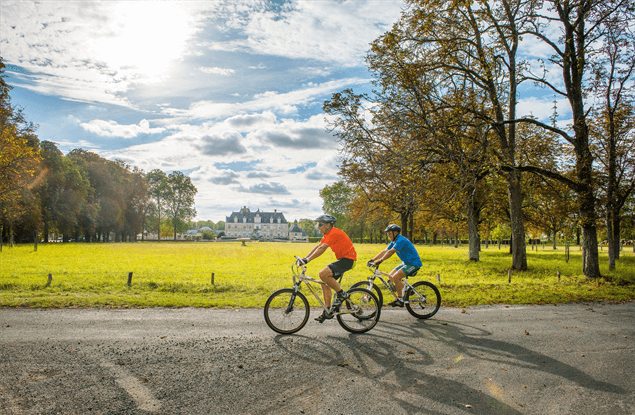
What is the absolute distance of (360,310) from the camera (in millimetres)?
6914

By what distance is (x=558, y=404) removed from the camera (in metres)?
4.14

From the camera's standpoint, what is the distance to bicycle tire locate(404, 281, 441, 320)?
Result: 313 inches

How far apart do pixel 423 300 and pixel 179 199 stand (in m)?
83.4

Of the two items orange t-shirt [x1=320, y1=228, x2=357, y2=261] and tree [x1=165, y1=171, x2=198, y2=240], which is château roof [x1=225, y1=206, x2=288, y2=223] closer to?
tree [x1=165, y1=171, x2=198, y2=240]

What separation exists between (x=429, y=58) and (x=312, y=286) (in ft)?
38.6

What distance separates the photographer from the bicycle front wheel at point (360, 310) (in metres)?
6.87

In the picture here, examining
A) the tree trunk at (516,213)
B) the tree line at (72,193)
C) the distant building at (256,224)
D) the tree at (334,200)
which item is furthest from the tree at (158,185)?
the tree trunk at (516,213)

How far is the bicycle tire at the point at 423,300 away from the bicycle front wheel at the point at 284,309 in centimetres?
259

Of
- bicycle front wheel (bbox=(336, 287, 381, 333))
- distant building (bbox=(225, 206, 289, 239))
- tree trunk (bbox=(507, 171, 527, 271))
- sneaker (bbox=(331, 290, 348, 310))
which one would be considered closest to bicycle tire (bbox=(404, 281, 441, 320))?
bicycle front wheel (bbox=(336, 287, 381, 333))

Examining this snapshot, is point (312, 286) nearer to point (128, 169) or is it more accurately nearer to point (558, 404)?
point (558, 404)

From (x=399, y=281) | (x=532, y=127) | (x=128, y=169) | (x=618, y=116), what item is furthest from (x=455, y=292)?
(x=128, y=169)

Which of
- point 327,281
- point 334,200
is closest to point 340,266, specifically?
point 327,281

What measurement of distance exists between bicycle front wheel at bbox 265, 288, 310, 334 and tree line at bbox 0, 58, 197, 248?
22856 millimetres

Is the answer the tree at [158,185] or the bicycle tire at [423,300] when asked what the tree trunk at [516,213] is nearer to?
the bicycle tire at [423,300]
